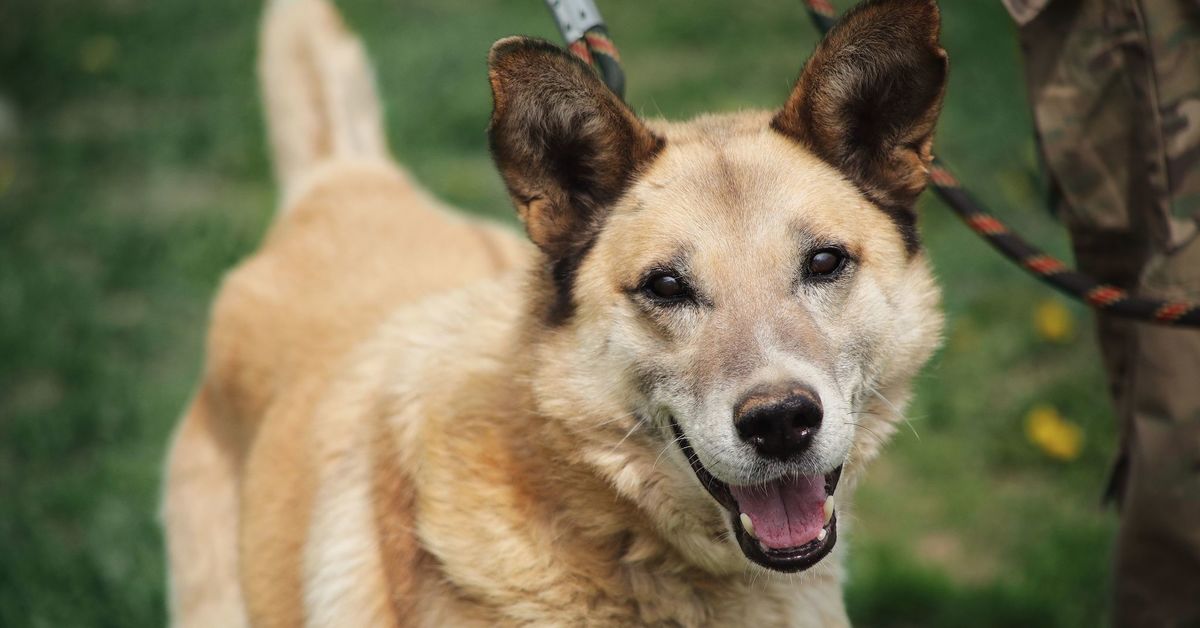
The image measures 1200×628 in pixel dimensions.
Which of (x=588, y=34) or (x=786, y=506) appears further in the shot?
(x=588, y=34)

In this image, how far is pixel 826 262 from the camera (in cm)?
229

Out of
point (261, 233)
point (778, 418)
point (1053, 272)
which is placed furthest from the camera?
point (261, 233)

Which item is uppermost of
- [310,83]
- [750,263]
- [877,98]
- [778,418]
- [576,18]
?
[576,18]

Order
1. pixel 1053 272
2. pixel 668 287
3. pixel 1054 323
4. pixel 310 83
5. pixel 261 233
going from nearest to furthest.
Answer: pixel 668 287 → pixel 1053 272 → pixel 310 83 → pixel 1054 323 → pixel 261 233

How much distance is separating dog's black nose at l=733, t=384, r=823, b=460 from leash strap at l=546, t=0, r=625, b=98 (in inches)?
37.4

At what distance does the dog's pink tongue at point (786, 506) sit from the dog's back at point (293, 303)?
116 cm

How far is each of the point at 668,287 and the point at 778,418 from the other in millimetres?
389

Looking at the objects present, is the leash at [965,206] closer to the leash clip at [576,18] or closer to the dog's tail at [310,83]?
the leash clip at [576,18]

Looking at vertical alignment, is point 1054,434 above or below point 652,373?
below

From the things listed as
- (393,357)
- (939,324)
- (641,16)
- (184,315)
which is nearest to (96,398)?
(184,315)

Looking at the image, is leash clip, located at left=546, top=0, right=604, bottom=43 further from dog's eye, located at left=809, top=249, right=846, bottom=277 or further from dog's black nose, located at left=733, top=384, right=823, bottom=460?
Answer: dog's black nose, located at left=733, top=384, right=823, bottom=460


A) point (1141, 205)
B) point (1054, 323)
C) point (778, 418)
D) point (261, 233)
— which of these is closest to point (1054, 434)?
point (1054, 323)

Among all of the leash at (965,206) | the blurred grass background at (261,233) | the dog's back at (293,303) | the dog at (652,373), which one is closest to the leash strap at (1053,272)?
the leash at (965,206)

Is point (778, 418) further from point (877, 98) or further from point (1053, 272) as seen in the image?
point (1053, 272)
